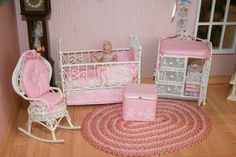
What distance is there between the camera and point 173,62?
329 centimetres

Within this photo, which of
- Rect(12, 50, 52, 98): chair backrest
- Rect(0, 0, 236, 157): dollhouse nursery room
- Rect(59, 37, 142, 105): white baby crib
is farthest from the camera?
Rect(59, 37, 142, 105): white baby crib

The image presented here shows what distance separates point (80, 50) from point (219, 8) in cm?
168

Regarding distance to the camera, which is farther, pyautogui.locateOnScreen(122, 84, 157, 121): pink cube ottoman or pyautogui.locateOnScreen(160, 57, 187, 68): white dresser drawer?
pyautogui.locateOnScreen(160, 57, 187, 68): white dresser drawer

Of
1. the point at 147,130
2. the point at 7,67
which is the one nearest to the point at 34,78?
the point at 7,67

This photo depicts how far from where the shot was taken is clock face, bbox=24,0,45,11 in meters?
2.98

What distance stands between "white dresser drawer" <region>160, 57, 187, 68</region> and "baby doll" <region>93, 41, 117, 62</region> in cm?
53

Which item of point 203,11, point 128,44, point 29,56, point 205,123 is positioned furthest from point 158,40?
point 29,56

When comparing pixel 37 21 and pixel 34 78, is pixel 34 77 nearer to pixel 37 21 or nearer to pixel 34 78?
pixel 34 78

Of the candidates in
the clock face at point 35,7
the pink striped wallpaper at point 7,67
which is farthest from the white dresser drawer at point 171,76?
the pink striped wallpaper at point 7,67

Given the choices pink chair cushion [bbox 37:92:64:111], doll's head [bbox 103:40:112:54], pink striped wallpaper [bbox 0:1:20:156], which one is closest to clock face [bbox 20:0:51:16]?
pink striped wallpaper [bbox 0:1:20:156]

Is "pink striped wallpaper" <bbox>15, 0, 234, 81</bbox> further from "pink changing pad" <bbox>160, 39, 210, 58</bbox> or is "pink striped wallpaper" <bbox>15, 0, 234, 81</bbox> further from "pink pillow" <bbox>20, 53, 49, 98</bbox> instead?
"pink pillow" <bbox>20, 53, 49, 98</bbox>

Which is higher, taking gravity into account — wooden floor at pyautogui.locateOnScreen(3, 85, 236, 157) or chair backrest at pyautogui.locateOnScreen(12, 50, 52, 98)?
chair backrest at pyautogui.locateOnScreen(12, 50, 52, 98)

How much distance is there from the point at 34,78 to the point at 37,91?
117mm

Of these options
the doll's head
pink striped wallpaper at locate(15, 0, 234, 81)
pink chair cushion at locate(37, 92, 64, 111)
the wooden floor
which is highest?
pink striped wallpaper at locate(15, 0, 234, 81)
